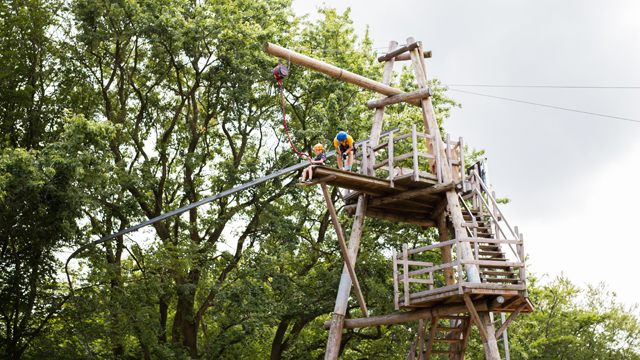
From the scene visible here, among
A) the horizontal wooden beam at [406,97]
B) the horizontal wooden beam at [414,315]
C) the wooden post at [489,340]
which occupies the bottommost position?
the wooden post at [489,340]

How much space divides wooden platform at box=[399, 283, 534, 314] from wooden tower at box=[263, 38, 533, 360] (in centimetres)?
2

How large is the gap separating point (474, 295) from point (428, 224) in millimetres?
3923

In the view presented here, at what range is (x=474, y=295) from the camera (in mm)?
11961

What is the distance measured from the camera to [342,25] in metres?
22.3

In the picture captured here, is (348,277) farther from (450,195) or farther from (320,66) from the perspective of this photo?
(320,66)

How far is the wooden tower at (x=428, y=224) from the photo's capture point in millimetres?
12094

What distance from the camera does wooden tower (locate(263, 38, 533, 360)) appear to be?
12.1 meters

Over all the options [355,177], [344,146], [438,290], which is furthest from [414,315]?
[344,146]

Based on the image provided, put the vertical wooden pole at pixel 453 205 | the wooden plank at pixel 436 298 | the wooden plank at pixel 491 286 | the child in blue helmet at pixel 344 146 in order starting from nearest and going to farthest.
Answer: the wooden plank at pixel 491 286 < the wooden plank at pixel 436 298 < the vertical wooden pole at pixel 453 205 < the child in blue helmet at pixel 344 146

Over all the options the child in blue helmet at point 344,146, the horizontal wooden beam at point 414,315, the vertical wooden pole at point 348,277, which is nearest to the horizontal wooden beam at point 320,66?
the vertical wooden pole at point 348,277

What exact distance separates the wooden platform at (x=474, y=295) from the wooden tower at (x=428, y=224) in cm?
2

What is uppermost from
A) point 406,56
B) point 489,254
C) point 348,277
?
point 406,56

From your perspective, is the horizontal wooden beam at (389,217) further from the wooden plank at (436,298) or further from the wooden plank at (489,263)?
the wooden plank at (489,263)

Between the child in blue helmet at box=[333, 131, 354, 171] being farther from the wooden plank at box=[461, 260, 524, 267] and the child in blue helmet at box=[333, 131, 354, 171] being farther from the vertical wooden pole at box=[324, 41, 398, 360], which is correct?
the wooden plank at box=[461, 260, 524, 267]
